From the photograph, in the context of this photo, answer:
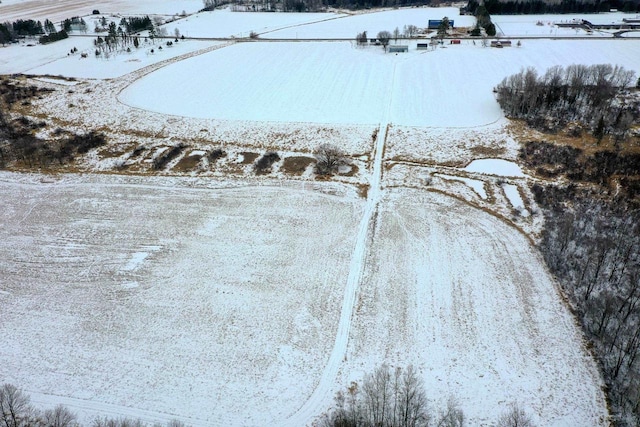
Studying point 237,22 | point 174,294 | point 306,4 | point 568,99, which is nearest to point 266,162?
point 174,294

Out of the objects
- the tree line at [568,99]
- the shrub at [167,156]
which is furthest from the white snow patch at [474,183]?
the shrub at [167,156]

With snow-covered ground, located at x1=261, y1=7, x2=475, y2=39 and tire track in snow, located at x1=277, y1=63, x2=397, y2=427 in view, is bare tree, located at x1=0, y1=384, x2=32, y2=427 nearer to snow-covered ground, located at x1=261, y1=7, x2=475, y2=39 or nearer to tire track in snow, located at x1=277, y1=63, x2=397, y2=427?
tire track in snow, located at x1=277, y1=63, x2=397, y2=427

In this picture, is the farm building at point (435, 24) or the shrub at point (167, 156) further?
the farm building at point (435, 24)

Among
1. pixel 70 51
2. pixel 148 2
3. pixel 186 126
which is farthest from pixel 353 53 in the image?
pixel 148 2

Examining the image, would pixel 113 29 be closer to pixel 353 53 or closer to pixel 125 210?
pixel 353 53

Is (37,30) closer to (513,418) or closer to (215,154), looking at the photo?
(215,154)

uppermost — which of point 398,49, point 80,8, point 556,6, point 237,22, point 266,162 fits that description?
point 80,8

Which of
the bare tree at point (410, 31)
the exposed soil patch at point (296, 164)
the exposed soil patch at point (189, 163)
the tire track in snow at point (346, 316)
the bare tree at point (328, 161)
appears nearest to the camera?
the tire track in snow at point (346, 316)

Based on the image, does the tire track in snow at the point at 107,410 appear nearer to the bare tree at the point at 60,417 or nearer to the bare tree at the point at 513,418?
the bare tree at the point at 60,417
